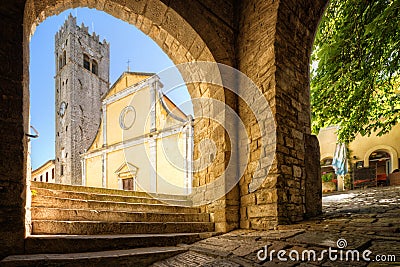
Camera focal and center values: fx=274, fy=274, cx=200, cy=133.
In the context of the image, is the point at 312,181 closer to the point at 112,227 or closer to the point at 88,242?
the point at 112,227

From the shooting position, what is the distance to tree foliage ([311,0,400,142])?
4.46 m

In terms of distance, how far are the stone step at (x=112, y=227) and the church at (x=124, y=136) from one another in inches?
263

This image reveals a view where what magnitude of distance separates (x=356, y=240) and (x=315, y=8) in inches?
130

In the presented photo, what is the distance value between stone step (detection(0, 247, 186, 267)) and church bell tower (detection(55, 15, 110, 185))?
1997cm

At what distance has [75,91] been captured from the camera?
22438 mm

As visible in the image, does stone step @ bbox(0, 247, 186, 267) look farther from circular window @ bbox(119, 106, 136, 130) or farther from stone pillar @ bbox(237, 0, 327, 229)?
circular window @ bbox(119, 106, 136, 130)

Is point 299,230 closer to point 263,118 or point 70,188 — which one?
point 263,118

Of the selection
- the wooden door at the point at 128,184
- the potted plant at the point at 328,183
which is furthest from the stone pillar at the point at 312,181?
the wooden door at the point at 128,184

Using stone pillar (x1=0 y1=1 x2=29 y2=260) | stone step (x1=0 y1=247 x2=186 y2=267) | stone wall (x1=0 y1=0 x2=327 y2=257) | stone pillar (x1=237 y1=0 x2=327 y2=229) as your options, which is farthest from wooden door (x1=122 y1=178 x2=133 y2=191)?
stone pillar (x1=0 y1=1 x2=29 y2=260)

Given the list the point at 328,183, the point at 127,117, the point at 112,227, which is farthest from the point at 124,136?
the point at 112,227

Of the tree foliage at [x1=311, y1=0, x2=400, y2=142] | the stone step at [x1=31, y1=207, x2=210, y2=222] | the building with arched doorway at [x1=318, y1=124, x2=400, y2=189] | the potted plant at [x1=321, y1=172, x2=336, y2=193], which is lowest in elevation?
the potted plant at [x1=321, y1=172, x2=336, y2=193]

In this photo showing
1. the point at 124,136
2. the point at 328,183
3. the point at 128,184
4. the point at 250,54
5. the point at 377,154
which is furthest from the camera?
the point at 124,136

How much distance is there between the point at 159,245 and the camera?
2.83m

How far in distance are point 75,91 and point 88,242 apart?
22504mm
